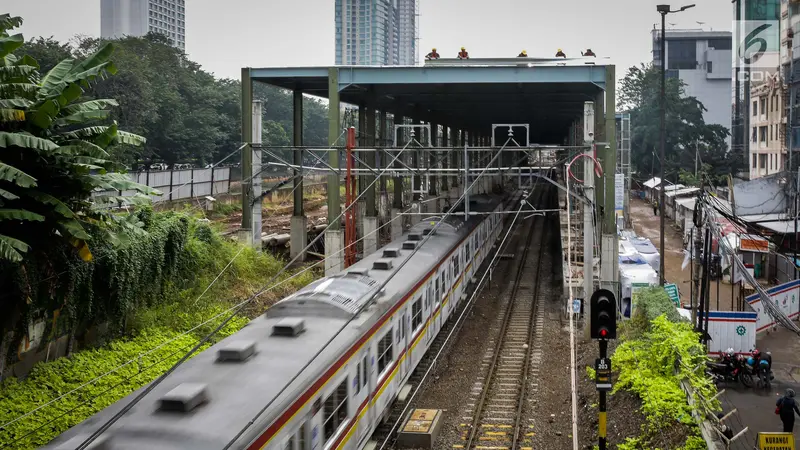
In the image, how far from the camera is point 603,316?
32.7 ft

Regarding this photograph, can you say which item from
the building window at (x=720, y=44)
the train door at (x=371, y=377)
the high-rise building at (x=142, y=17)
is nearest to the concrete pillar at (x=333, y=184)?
the train door at (x=371, y=377)

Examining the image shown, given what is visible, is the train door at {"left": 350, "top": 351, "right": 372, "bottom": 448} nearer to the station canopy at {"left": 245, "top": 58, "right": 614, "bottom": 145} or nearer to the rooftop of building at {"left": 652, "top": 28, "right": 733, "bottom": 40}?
the station canopy at {"left": 245, "top": 58, "right": 614, "bottom": 145}

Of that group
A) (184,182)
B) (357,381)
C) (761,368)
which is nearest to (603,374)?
(357,381)

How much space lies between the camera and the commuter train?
25.1 ft

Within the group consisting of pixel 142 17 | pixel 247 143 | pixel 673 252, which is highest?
pixel 142 17

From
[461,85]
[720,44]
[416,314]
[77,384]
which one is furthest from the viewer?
[720,44]

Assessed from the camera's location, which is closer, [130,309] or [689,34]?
[130,309]

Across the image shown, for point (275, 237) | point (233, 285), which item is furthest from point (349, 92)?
point (233, 285)

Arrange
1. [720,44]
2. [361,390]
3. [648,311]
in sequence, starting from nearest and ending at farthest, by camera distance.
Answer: [361,390] < [648,311] < [720,44]

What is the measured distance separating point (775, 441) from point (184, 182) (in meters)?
29.8

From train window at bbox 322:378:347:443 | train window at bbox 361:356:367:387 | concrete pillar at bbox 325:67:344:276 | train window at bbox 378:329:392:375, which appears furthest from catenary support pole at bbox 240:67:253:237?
train window at bbox 322:378:347:443

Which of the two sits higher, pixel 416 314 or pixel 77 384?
pixel 416 314

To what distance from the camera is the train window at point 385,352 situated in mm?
12742

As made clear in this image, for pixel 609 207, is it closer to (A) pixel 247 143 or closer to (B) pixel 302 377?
(A) pixel 247 143
